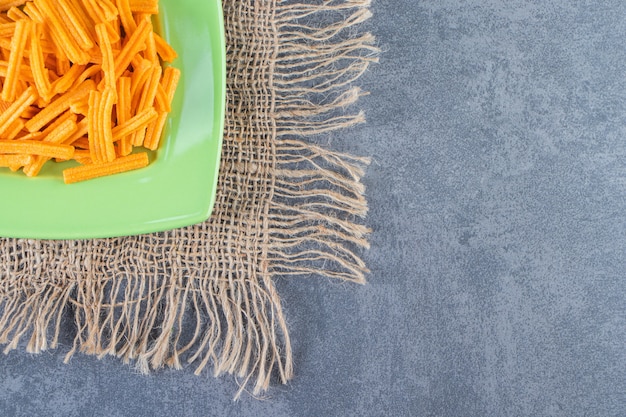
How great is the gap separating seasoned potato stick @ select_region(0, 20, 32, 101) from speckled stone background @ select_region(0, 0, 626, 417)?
19.2 inches

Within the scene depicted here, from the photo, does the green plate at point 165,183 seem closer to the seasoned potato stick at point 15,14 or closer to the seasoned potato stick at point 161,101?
the seasoned potato stick at point 161,101

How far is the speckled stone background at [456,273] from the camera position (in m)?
1.13

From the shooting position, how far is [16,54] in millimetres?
910

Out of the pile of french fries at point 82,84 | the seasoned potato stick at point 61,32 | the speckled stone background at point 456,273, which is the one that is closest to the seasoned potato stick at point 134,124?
the pile of french fries at point 82,84

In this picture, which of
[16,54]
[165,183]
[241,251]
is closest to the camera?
[16,54]

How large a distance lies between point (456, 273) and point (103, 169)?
63 centimetres

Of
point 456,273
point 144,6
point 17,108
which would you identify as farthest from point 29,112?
point 456,273

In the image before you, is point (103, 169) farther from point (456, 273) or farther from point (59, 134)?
point (456, 273)

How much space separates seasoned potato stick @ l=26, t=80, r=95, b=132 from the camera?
957 millimetres

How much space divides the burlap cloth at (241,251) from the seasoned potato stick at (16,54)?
306 mm

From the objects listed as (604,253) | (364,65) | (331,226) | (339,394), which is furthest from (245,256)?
(604,253)

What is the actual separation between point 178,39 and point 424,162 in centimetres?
47

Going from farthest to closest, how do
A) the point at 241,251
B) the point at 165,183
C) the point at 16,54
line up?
the point at 241,251 → the point at 165,183 → the point at 16,54

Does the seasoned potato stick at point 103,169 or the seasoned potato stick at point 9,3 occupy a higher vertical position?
the seasoned potato stick at point 9,3
